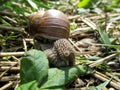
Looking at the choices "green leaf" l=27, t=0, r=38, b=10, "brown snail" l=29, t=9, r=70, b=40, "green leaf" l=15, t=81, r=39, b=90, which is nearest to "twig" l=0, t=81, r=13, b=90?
"green leaf" l=15, t=81, r=39, b=90

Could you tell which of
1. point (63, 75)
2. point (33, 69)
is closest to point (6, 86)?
point (33, 69)

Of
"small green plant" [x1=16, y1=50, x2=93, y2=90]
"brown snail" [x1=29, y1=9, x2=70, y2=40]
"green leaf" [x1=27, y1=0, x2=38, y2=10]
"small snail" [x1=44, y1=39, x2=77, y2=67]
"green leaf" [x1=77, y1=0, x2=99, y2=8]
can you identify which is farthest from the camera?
"green leaf" [x1=77, y1=0, x2=99, y2=8]

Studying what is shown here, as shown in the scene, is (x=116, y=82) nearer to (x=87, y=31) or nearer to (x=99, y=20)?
(x=87, y=31)

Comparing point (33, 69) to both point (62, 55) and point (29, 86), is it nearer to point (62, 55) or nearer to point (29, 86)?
point (29, 86)

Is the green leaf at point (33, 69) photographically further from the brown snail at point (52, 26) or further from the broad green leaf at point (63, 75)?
the brown snail at point (52, 26)

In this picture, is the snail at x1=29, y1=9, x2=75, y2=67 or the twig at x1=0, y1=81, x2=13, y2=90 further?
the snail at x1=29, y1=9, x2=75, y2=67

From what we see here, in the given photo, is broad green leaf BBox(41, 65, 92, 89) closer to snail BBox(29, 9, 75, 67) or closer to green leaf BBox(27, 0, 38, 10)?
snail BBox(29, 9, 75, 67)

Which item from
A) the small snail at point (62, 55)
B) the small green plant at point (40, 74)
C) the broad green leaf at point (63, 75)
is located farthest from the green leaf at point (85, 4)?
the small green plant at point (40, 74)

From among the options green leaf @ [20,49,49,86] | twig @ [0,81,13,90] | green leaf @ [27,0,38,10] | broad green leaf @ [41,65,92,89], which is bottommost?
twig @ [0,81,13,90]
